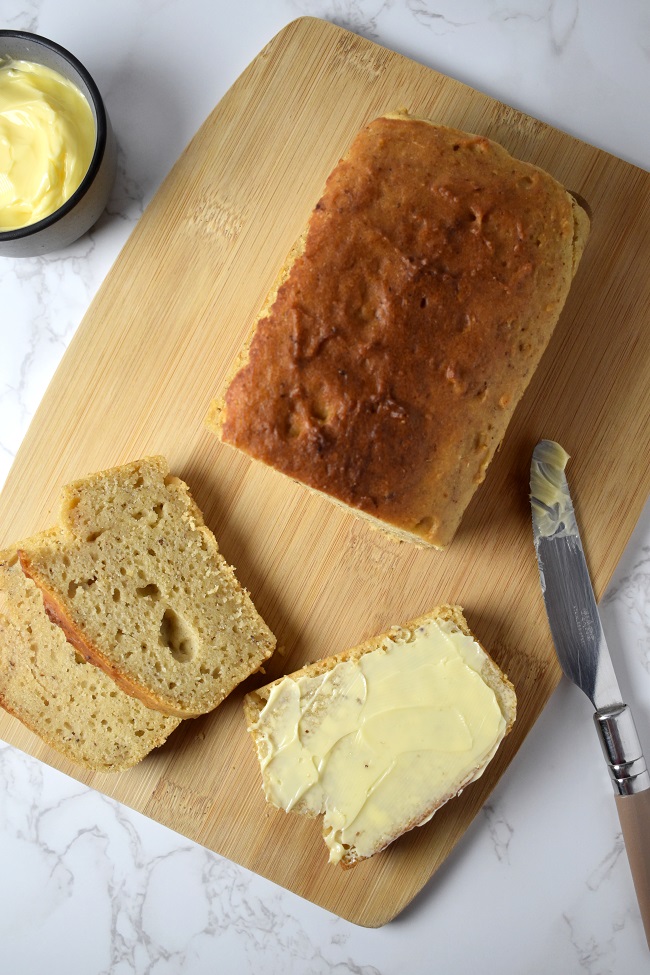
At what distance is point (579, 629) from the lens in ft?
9.36

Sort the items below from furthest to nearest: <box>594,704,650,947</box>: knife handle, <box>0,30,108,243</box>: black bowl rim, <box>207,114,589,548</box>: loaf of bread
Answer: <box>594,704,650,947</box>: knife handle
<box>0,30,108,243</box>: black bowl rim
<box>207,114,589,548</box>: loaf of bread

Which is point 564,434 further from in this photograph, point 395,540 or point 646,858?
point 646,858

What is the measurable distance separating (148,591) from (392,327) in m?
1.38

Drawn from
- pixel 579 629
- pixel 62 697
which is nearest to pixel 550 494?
pixel 579 629

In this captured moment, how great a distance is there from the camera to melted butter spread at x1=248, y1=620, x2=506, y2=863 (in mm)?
2719

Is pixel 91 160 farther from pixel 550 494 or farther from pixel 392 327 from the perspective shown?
pixel 550 494

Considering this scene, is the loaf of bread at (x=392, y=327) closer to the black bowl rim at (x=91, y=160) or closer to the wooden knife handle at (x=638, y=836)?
the black bowl rim at (x=91, y=160)

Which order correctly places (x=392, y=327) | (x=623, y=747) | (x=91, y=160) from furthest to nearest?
(x=623, y=747), (x=91, y=160), (x=392, y=327)

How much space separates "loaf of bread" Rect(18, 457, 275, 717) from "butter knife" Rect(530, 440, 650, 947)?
1.13 m

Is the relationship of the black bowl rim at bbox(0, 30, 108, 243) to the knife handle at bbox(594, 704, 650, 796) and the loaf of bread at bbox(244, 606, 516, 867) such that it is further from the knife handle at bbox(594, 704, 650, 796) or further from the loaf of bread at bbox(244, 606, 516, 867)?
the knife handle at bbox(594, 704, 650, 796)

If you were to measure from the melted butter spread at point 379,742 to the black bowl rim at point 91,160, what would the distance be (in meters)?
1.89

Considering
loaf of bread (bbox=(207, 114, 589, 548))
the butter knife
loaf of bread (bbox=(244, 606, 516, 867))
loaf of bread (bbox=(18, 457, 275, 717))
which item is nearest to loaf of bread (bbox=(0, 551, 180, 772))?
loaf of bread (bbox=(18, 457, 275, 717))

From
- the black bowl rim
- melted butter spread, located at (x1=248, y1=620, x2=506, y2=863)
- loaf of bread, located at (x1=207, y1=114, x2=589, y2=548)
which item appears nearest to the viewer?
loaf of bread, located at (x1=207, y1=114, x2=589, y2=548)

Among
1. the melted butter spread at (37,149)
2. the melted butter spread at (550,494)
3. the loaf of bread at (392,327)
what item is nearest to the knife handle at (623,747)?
the melted butter spread at (550,494)
